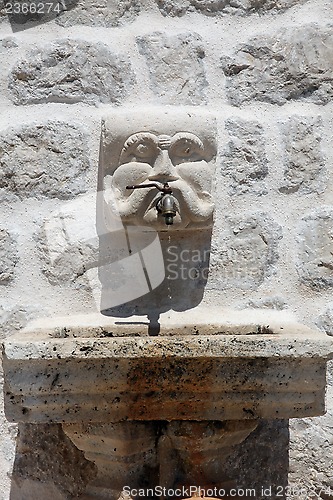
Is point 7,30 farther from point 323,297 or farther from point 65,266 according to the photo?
point 323,297

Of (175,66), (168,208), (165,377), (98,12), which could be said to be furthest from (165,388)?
(98,12)

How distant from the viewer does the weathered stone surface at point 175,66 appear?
1793mm

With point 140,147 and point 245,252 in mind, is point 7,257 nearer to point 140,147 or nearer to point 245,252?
point 140,147

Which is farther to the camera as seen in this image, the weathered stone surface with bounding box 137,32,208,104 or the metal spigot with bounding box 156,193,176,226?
the weathered stone surface with bounding box 137,32,208,104

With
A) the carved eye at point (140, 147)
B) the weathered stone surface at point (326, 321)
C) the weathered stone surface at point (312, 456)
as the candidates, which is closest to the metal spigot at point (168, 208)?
the carved eye at point (140, 147)

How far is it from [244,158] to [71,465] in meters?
0.84

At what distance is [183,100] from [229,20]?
247 mm

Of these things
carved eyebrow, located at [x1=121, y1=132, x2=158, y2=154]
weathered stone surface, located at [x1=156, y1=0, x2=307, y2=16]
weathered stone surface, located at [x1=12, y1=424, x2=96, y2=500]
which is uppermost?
weathered stone surface, located at [x1=156, y1=0, x2=307, y2=16]

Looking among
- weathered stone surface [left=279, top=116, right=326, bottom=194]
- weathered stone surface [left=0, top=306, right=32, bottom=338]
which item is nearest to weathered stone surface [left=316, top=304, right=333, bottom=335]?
weathered stone surface [left=279, top=116, right=326, bottom=194]

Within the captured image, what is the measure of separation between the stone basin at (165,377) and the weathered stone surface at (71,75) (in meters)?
0.64

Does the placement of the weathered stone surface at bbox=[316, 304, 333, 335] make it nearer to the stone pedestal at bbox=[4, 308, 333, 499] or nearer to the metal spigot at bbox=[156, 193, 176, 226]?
the stone pedestal at bbox=[4, 308, 333, 499]

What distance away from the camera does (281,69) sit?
1831mm

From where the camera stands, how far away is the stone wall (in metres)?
1.74

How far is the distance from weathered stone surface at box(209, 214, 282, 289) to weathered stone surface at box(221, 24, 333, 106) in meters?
0.31
